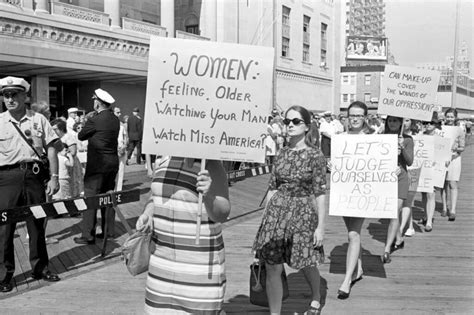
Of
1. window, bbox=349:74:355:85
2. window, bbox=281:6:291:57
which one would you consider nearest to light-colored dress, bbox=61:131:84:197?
window, bbox=281:6:291:57

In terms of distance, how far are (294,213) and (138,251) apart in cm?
164

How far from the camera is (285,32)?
137 ft

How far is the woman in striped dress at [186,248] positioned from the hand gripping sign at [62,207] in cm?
258

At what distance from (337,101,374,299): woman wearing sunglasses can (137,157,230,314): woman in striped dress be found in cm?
262

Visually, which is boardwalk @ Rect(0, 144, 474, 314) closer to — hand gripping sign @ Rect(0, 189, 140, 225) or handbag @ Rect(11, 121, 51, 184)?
hand gripping sign @ Rect(0, 189, 140, 225)

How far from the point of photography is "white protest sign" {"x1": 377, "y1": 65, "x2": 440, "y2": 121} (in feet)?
21.7

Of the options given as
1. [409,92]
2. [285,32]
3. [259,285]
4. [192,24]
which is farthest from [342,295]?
[285,32]

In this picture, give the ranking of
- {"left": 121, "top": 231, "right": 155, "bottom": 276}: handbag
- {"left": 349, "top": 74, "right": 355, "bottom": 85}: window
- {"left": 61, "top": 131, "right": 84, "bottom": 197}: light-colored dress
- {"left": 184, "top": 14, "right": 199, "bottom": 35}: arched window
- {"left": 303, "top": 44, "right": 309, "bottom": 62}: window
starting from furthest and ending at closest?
{"left": 349, "top": 74, "right": 355, "bottom": 85}: window, {"left": 303, "top": 44, "right": 309, "bottom": 62}: window, {"left": 184, "top": 14, "right": 199, "bottom": 35}: arched window, {"left": 61, "top": 131, "right": 84, "bottom": 197}: light-colored dress, {"left": 121, "top": 231, "right": 155, "bottom": 276}: handbag

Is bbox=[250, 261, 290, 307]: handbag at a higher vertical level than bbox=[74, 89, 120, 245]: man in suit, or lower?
lower

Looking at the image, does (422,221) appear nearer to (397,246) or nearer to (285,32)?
(397,246)

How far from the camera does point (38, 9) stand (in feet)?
64.9

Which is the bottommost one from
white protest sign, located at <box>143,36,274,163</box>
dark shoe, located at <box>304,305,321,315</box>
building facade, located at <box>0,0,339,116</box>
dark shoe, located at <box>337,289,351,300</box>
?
dark shoe, located at <box>337,289,351,300</box>

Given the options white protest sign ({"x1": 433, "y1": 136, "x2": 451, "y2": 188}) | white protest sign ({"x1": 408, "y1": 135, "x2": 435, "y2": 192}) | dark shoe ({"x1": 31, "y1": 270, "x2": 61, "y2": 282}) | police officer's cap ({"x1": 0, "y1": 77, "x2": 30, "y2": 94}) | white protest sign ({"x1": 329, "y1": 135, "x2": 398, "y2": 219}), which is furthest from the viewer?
white protest sign ({"x1": 433, "y1": 136, "x2": 451, "y2": 188})

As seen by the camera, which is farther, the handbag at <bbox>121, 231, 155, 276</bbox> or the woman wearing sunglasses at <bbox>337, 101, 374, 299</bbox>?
the woman wearing sunglasses at <bbox>337, 101, 374, 299</bbox>
